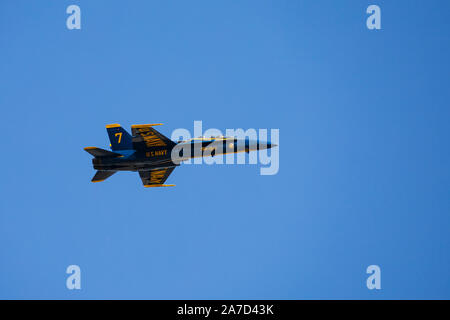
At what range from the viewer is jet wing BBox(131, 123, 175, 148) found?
4262 cm

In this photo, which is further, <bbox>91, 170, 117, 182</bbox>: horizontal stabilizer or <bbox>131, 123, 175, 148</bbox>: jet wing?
<bbox>91, 170, 117, 182</bbox>: horizontal stabilizer

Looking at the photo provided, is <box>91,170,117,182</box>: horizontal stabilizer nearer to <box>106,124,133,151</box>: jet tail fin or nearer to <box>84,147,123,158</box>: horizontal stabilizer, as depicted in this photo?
<box>106,124,133,151</box>: jet tail fin

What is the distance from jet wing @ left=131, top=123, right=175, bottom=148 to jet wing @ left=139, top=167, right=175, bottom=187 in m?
4.43

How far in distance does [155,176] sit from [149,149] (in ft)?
14.9

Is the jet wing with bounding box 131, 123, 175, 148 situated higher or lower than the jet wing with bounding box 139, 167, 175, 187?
higher

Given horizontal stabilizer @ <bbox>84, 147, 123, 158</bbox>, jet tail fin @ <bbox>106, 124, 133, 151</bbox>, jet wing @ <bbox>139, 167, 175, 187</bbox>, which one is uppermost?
jet tail fin @ <bbox>106, 124, 133, 151</bbox>

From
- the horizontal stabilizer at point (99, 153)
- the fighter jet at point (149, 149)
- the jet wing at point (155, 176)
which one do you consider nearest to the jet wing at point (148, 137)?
the fighter jet at point (149, 149)

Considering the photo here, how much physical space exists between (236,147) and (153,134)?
618cm

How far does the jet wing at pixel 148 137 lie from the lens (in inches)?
1678

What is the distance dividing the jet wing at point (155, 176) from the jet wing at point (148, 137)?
4429 millimetres

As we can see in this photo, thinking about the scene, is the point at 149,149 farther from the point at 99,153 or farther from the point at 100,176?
the point at 100,176

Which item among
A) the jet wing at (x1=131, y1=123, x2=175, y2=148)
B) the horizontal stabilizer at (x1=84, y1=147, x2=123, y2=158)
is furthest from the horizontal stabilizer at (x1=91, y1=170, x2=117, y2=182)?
the jet wing at (x1=131, y1=123, x2=175, y2=148)

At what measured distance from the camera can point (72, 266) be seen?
169ft
